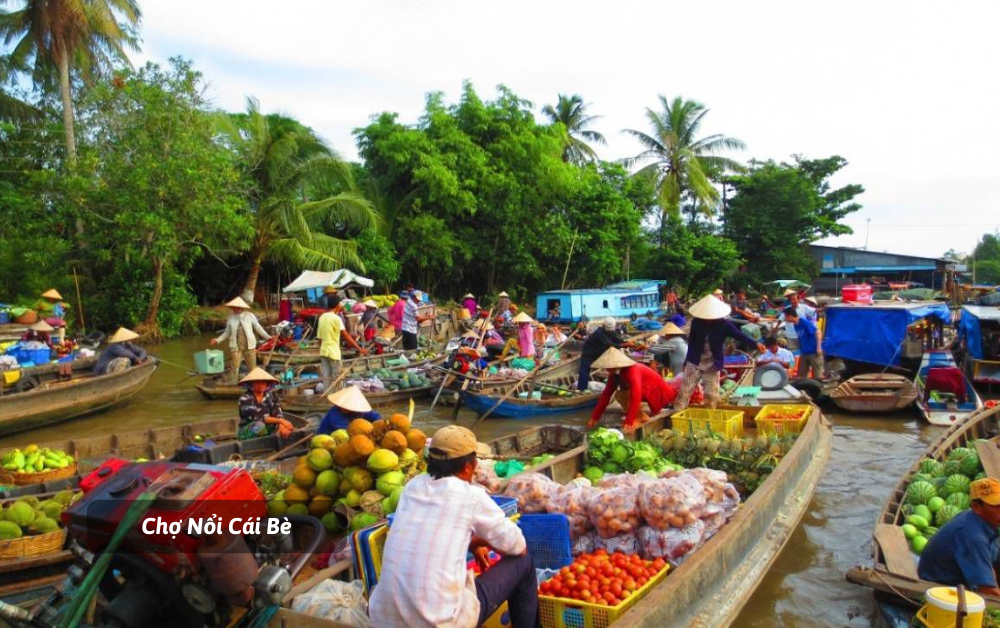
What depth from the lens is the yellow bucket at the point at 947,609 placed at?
10.2 feet

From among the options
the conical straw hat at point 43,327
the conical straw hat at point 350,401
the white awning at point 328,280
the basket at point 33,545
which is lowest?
the basket at point 33,545

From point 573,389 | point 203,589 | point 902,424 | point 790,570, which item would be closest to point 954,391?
point 902,424

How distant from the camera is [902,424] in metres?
10.5

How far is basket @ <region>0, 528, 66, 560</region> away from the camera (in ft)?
14.4

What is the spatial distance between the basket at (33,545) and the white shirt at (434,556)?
304cm

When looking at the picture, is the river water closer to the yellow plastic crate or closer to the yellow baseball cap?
the yellow baseball cap

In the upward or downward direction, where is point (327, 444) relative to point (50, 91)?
downward

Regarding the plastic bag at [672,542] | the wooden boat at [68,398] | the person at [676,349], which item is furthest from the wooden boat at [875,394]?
the wooden boat at [68,398]

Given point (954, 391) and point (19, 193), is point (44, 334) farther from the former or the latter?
point (954, 391)

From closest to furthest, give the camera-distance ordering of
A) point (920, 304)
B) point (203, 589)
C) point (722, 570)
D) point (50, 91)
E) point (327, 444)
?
point (203, 589)
point (722, 570)
point (327, 444)
point (920, 304)
point (50, 91)

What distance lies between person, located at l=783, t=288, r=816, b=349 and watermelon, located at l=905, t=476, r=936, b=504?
6.43m

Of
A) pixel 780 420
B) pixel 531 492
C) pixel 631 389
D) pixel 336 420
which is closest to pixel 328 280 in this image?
pixel 631 389

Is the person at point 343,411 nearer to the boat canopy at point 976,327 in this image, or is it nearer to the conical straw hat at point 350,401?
the conical straw hat at point 350,401

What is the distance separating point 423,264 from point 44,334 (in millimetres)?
13294
